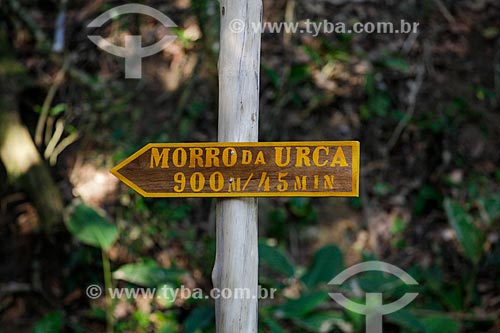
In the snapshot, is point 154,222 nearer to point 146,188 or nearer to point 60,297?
point 60,297

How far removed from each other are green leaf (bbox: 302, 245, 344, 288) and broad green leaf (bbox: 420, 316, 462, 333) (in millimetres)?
495

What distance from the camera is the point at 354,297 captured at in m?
3.10

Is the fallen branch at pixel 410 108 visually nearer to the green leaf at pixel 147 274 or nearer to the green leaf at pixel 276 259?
the green leaf at pixel 276 259

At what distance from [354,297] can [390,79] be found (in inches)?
63.7

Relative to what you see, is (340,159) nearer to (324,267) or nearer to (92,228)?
(324,267)

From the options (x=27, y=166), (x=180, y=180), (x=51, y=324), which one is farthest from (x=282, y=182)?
(x=27, y=166)

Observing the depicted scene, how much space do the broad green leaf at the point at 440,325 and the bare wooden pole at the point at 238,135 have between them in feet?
5.02

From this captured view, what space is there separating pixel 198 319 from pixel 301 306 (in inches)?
17.0

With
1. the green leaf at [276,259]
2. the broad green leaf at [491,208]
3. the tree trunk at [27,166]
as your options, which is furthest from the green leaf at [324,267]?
the tree trunk at [27,166]

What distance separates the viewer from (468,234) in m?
3.10

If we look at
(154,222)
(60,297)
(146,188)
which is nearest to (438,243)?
(154,222)

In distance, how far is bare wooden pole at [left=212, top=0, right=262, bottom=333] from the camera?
1606mm

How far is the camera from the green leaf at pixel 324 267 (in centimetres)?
275

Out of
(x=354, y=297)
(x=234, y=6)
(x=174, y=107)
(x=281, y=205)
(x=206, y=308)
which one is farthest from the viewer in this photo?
(x=174, y=107)
